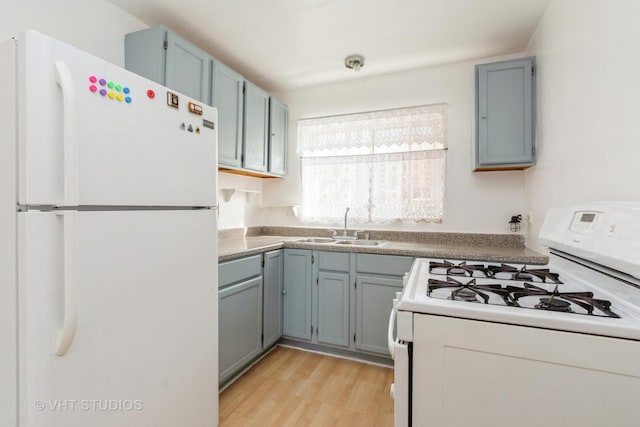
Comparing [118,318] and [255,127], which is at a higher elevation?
[255,127]

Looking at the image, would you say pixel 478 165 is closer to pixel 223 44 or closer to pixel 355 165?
pixel 355 165

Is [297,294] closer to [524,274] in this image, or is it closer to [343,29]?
[524,274]

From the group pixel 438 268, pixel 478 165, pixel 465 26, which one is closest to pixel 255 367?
pixel 438 268

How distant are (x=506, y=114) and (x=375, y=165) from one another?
3.46ft

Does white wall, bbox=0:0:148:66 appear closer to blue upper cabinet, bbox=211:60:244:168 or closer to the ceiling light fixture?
blue upper cabinet, bbox=211:60:244:168

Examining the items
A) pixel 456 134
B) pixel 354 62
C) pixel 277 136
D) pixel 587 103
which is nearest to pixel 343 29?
pixel 354 62

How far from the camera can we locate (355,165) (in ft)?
9.32

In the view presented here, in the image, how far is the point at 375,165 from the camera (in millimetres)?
2773

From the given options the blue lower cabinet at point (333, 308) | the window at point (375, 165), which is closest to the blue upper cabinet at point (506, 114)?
the window at point (375, 165)

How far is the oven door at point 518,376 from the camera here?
736 mm

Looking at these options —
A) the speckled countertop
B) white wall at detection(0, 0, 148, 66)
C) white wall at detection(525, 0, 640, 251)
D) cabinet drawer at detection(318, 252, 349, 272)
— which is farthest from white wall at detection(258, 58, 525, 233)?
white wall at detection(0, 0, 148, 66)

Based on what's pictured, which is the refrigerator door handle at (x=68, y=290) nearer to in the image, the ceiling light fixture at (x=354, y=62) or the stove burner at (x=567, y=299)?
the stove burner at (x=567, y=299)

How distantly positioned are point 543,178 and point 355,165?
143 cm

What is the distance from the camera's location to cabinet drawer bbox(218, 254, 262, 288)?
1.83 metres
